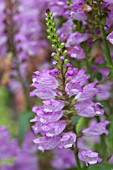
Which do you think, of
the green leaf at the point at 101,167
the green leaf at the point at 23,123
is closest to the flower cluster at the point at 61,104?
the green leaf at the point at 101,167

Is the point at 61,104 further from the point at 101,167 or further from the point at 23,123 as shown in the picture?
the point at 23,123

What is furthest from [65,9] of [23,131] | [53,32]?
[23,131]

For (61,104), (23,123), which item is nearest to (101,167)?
(61,104)

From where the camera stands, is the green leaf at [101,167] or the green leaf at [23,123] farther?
the green leaf at [23,123]

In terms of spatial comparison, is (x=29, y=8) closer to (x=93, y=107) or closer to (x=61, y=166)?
(x=61, y=166)

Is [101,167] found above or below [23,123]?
below

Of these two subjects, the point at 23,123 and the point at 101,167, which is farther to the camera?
the point at 23,123

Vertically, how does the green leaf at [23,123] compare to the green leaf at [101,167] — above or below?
above

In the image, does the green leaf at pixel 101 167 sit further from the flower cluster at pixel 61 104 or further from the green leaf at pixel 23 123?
the green leaf at pixel 23 123

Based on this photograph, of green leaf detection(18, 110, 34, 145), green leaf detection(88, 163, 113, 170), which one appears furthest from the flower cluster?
green leaf detection(18, 110, 34, 145)

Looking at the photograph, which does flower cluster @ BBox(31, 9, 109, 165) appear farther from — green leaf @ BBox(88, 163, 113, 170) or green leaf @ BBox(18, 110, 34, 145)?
green leaf @ BBox(18, 110, 34, 145)

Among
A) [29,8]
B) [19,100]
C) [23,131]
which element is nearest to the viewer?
[23,131]
